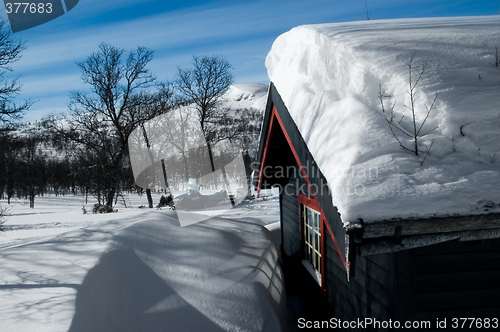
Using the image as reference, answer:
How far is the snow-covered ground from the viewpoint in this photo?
2518 mm

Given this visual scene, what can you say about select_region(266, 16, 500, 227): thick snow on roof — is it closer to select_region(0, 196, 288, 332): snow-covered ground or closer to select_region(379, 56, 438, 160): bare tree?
select_region(379, 56, 438, 160): bare tree

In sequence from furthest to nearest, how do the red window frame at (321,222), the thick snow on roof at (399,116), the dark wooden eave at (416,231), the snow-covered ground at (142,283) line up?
the red window frame at (321,222) → the snow-covered ground at (142,283) → the thick snow on roof at (399,116) → the dark wooden eave at (416,231)

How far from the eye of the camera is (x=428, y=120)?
192 centimetres

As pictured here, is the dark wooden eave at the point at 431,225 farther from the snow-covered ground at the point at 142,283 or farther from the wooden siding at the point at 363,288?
the snow-covered ground at the point at 142,283

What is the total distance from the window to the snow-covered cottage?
94 cm

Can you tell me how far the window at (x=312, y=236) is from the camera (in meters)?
4.36

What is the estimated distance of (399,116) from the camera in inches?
79.4

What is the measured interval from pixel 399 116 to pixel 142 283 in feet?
9.81

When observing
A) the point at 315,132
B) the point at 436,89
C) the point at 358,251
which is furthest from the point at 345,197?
the point at 436,89

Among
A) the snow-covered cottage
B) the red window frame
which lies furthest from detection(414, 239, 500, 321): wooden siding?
the red window frame

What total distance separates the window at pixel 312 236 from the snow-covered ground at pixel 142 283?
756 mm

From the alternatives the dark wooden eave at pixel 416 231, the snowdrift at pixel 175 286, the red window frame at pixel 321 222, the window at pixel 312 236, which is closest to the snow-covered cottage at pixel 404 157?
the dark wooden eave at pixel 416 231

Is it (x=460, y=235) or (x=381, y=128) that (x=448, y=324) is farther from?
(x=381, y=128)

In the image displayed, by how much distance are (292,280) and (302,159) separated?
418 cm
